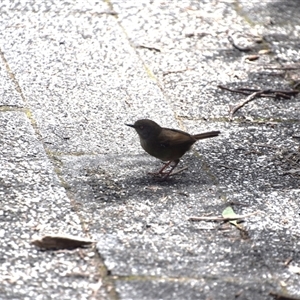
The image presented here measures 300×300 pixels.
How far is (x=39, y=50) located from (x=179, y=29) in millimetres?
1358

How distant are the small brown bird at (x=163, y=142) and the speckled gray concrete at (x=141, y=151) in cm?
13

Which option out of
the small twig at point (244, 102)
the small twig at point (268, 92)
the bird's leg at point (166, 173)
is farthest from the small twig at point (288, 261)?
the small twig at point (268, 92)

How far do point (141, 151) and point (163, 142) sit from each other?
374mm

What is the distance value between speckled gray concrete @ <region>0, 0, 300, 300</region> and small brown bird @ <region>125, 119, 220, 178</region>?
0.13 m

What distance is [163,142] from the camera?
4707 mm

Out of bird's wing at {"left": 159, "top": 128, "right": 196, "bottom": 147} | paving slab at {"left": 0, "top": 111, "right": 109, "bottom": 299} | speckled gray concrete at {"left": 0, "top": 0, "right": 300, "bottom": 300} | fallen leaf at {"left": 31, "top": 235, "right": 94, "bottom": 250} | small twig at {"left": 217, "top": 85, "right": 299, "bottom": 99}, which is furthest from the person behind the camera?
small twig at {"left": 217, "top": 85, "right": 299, "bottom": 99}

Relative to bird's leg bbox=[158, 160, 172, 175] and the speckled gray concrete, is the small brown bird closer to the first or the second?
bird's leg bbox=[158, 160, 172, 175]

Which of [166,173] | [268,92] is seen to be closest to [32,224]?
[166,173]

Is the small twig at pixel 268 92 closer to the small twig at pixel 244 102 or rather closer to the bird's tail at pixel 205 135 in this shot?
the small twig at pixel 244 102

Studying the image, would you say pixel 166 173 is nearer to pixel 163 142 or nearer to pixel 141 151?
pixel 163 142

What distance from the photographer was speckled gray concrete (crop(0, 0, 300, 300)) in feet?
12.2

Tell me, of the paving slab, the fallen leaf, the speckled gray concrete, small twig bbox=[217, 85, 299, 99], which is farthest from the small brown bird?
small twig bbox=[217, 85, 299, 99]

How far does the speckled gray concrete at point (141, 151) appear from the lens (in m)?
3.72

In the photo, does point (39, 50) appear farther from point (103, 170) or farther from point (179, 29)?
point (103, 170)
